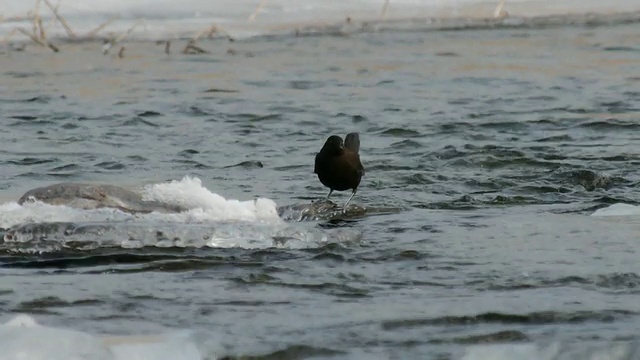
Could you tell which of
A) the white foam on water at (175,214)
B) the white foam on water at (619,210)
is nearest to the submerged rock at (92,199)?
the white foam on water at (175,214)

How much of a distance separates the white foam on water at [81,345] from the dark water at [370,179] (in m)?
0.09

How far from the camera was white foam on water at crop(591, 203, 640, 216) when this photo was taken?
22.9ft

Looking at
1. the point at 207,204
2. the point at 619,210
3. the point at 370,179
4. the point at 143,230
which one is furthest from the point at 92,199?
the point at 619,210

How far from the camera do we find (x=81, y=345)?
14.3 ft

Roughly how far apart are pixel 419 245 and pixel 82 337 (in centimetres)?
220

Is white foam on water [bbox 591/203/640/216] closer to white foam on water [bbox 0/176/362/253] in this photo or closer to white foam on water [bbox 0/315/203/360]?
white foam on water [bbox 0/176/362/253]

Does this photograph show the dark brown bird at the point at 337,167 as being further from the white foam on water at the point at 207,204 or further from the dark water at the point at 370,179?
the white foam on water at the point at 207,204

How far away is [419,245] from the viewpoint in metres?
6.24

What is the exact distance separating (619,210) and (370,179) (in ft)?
7.00

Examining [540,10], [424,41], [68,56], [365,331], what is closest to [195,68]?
[68,56]

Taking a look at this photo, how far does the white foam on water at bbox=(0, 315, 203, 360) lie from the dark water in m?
0.09

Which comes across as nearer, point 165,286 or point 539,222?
point 165,286

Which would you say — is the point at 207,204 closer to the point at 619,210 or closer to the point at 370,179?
the point at 370,179

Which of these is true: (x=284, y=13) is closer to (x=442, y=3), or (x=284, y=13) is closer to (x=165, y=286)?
(x=442, y=3)
